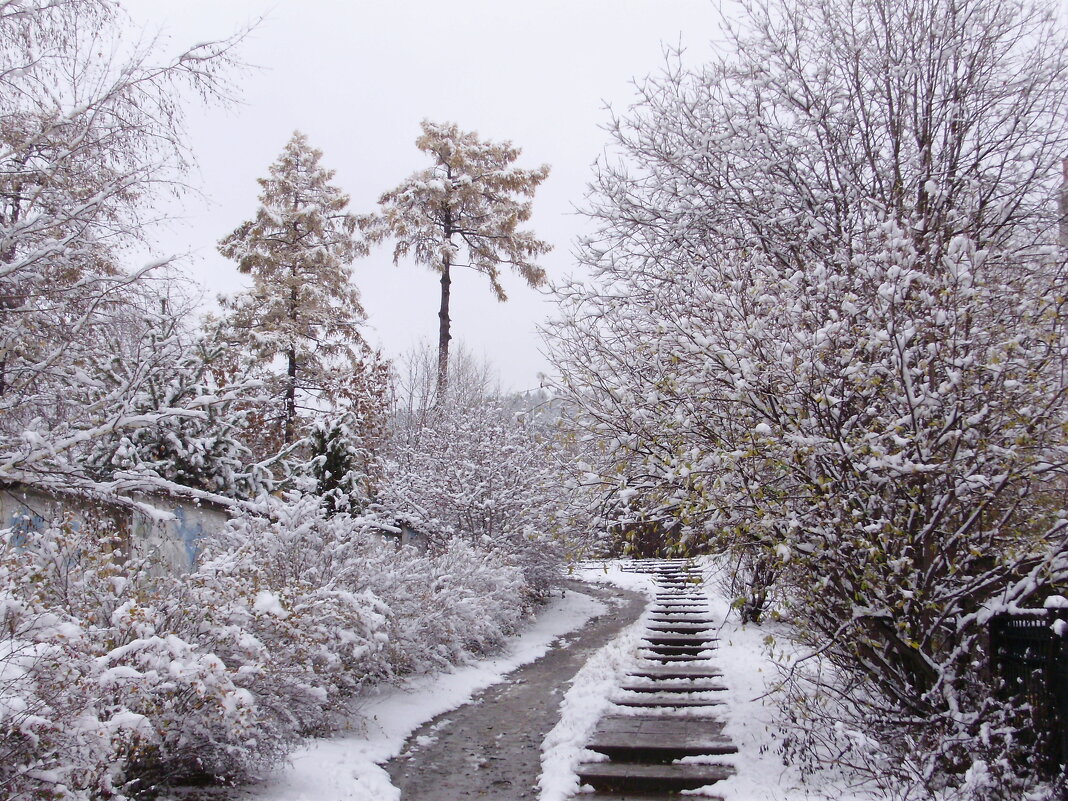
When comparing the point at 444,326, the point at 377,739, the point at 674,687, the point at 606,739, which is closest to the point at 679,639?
the point at 674,687

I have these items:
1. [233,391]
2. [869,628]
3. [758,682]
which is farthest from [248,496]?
[869,628]

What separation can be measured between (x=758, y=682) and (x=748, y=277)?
428cm

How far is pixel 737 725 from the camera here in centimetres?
635

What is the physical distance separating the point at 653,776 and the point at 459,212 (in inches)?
720

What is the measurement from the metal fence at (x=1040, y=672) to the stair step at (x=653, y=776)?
75.7 inches

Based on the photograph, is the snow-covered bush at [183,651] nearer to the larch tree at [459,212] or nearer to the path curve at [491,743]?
the path curve at [491,743]

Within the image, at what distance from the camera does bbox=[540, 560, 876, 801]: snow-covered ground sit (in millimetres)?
4977

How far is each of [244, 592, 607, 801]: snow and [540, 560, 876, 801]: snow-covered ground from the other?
1217mm

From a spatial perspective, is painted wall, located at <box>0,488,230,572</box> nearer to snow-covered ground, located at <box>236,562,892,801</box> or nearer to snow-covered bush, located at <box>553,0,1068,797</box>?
snow-covered ground, located at <box>236,562,892,801</box>

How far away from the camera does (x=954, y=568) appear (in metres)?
4.33

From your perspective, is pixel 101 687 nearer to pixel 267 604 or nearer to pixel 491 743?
pixel 267 604

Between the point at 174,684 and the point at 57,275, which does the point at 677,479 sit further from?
the point at 57,275

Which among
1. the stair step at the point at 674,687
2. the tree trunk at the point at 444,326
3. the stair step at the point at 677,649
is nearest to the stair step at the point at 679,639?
the stair step at the point at 677,649

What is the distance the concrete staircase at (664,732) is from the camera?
5328mm
